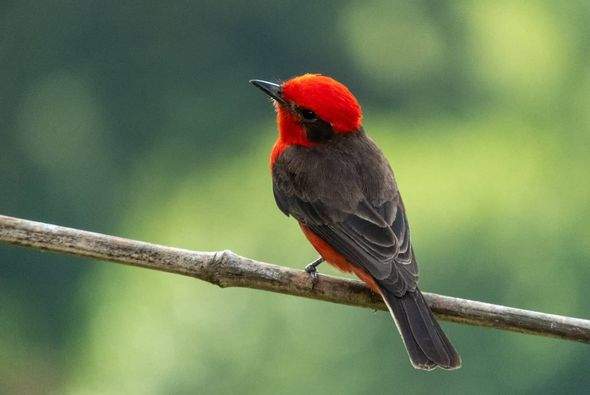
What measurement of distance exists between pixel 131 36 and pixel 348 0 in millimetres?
4281

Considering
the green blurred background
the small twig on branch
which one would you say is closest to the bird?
the small twig on branch

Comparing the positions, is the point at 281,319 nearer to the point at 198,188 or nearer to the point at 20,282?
the point at 198,188

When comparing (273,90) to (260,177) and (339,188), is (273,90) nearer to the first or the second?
(339,188)

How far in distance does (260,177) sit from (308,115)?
11.9 meters

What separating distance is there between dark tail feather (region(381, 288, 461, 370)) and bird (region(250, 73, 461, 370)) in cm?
7

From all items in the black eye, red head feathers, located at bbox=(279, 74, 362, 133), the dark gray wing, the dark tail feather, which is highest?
red head feathers, located at bbox=(279, 74, 362, 133)

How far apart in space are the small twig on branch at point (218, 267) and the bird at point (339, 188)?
334 millimetres

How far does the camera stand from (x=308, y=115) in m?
5.09

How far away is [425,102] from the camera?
1998cm

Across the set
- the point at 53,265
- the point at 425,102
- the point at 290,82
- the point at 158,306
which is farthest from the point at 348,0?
the point at 290,82

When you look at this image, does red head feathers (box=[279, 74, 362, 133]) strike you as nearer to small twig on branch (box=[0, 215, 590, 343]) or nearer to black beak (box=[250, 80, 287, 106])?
black beak (box=[250, 80, 287, 106])

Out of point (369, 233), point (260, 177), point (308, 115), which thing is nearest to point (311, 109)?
point (308, 115)

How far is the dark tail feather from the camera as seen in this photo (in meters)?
A: 4.31

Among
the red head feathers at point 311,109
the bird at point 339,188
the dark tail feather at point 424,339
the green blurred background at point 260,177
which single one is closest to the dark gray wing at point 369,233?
the bird at point 339,188
